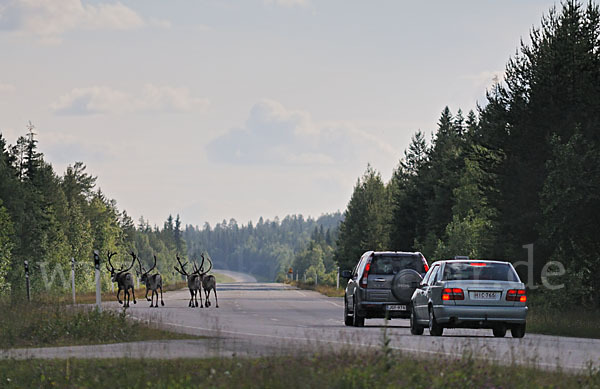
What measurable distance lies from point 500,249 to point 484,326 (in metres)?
26.4

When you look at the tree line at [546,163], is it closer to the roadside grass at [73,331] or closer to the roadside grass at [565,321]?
the roadside grass at [565,321]

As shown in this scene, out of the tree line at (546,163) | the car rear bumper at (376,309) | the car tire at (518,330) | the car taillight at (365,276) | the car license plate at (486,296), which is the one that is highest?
the tree line at (546,163)

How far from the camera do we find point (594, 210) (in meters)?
33.0

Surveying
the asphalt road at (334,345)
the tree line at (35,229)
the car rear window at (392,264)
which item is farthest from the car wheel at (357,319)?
the tree line at (35,229)

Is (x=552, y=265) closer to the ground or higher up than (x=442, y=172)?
closer to the ground

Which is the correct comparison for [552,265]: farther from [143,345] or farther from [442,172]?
[442,172]

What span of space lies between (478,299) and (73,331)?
8.57m

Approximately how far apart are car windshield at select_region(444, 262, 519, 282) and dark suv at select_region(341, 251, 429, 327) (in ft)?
13.5

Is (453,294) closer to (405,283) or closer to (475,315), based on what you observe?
(475,315)

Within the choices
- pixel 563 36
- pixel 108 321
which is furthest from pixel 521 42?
pixel 108 321

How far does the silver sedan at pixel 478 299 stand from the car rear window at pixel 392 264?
503 cm

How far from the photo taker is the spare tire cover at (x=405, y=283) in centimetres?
2764

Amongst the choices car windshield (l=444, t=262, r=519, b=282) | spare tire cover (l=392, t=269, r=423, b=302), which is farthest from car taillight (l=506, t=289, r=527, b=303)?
spare tire cover (l=392, t=269, r=423, b=302)

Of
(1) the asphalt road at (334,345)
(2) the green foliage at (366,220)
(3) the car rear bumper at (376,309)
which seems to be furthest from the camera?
(2) the green foliage at (366,220)
